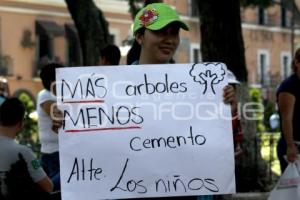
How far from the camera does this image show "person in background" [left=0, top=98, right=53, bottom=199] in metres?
4.88

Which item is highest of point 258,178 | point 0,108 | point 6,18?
point 6,18

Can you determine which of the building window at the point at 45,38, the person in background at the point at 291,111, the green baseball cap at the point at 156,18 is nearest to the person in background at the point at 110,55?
the person in background at the point at 291,111

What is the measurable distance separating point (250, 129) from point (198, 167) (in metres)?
5.80

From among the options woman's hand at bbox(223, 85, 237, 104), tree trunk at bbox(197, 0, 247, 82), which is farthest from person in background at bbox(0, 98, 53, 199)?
tree trunk at bbox(197, 0, 247, 82)

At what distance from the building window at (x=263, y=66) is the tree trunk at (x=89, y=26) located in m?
34.9

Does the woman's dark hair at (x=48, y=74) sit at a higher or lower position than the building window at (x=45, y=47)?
lower

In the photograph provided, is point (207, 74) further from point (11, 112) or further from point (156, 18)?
point (11, 112)

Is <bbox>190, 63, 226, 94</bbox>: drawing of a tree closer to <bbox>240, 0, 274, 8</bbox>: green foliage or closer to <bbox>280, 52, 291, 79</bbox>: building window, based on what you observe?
<bbox>240, 0, 274, 8</bbox>: green foliage

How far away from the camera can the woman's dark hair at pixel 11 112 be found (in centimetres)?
564

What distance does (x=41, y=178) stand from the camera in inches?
211

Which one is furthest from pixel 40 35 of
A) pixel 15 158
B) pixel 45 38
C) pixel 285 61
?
pixel 15 158

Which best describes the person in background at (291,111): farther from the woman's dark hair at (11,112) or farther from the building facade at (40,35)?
the building facade at (40,35)

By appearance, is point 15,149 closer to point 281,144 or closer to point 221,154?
point 221,154

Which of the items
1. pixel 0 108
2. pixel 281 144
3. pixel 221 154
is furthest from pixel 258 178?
pixel 221 154
